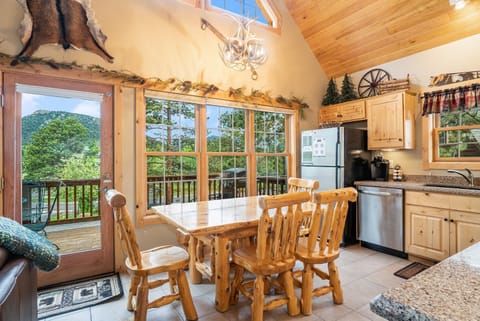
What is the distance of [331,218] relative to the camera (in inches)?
84.5

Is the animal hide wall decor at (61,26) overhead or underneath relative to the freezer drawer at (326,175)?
overhead

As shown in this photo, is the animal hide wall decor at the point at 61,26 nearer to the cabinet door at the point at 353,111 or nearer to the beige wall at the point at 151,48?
the beige wall at the point at 151,48

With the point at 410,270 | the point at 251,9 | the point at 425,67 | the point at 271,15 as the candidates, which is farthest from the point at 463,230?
the point at 251,9

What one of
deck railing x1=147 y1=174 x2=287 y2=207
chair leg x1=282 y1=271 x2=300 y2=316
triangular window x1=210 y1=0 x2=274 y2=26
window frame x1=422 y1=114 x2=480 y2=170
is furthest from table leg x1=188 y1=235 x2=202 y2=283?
window frame x1=422 y1=114 x2=480 y2=170

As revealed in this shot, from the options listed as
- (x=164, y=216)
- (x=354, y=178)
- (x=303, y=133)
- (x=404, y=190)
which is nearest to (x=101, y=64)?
(x=164, y=216)

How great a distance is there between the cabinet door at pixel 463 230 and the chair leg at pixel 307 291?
74.1 inches

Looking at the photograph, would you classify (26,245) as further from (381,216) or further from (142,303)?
(381,216)

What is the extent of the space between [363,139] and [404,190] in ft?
3.46

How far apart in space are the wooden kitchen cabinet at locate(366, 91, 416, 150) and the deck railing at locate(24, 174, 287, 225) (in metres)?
1.61

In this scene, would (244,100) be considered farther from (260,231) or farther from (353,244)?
(353,244)

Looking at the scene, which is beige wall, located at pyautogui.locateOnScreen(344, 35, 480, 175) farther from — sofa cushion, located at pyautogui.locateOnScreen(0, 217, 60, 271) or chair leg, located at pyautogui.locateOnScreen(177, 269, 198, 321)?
sofa cushion, located at pyautogui.locateOnScreen(0, 217, 60, 271)

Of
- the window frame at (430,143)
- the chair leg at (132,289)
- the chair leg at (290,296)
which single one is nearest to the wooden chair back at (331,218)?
the chair leg at (290,296)

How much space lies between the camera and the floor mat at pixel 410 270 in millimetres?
2797

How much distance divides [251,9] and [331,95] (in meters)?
2.00
